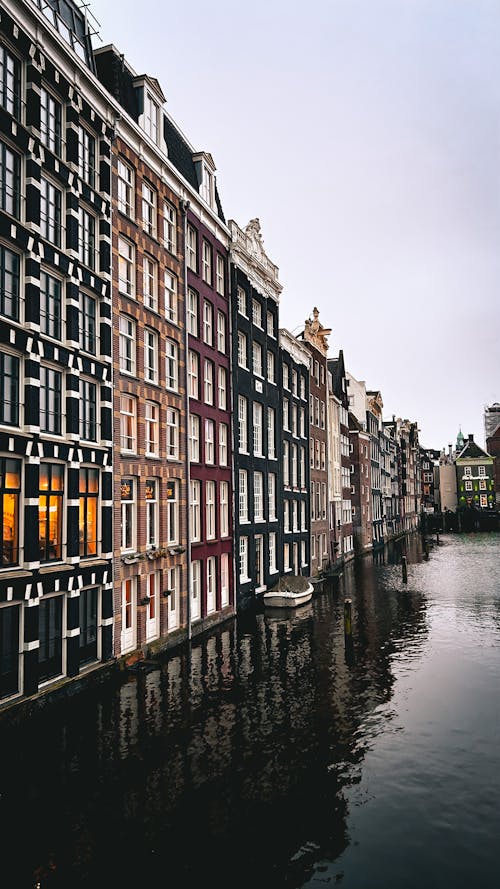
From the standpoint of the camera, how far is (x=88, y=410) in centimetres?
2505

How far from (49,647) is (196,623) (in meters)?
13.1

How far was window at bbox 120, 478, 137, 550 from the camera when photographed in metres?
27.3

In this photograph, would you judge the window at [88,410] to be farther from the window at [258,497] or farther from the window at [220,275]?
the window at [258,497]

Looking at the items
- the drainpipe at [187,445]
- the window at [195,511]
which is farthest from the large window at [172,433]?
the window at [195,511]

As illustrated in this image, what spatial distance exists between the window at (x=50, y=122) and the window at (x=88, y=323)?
17.6 ft

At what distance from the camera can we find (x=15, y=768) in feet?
55.1

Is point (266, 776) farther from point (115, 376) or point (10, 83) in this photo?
point (10, 83)

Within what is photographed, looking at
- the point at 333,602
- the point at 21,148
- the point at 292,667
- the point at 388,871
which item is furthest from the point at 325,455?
the point at 388,871

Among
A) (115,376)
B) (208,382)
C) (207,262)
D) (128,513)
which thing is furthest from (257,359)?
(128,513)

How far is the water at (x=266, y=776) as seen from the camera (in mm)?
12477

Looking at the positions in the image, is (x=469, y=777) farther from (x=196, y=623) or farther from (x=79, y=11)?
(x=79, y=11)

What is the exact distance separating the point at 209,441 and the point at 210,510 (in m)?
4.02

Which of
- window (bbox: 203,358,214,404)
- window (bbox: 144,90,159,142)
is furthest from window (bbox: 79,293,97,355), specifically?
window (bbox: 203,358,214,404)

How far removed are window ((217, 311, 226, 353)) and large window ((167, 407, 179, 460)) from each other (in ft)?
25.7
